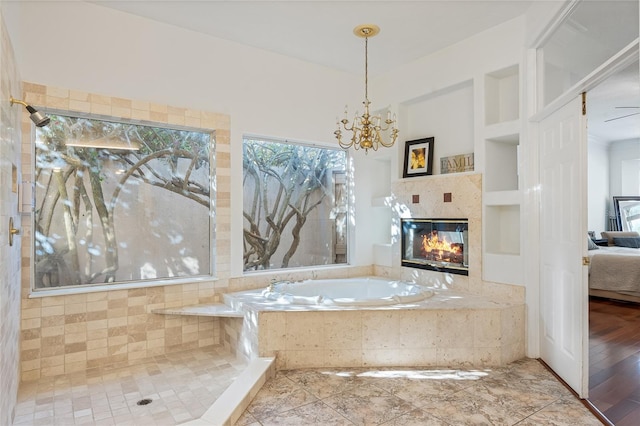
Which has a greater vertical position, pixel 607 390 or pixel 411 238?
pixel 411 238

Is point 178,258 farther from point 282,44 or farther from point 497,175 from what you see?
point 497,175

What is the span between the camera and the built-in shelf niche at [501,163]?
358cm

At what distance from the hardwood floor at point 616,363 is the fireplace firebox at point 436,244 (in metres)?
1.28

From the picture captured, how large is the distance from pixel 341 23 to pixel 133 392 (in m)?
3.40

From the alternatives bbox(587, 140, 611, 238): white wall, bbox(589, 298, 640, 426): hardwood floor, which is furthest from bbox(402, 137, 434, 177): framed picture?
bbox(587, 140, 611, 238): white wall

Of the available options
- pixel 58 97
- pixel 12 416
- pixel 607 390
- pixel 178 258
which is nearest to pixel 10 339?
pixel 12 416

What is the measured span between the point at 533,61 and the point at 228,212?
3057 mm

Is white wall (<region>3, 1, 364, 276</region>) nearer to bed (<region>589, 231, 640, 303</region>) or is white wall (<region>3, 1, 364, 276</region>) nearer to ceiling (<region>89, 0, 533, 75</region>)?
ceiling (<region>89, 0, 533, 75</region>)

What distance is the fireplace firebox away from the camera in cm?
381

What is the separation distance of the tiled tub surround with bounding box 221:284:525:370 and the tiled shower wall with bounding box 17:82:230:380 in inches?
33.3

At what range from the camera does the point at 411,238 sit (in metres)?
4.36

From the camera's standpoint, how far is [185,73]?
3.54 m

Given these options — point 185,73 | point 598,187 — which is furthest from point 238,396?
point 598,187

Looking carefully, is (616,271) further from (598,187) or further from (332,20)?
(332,20)
